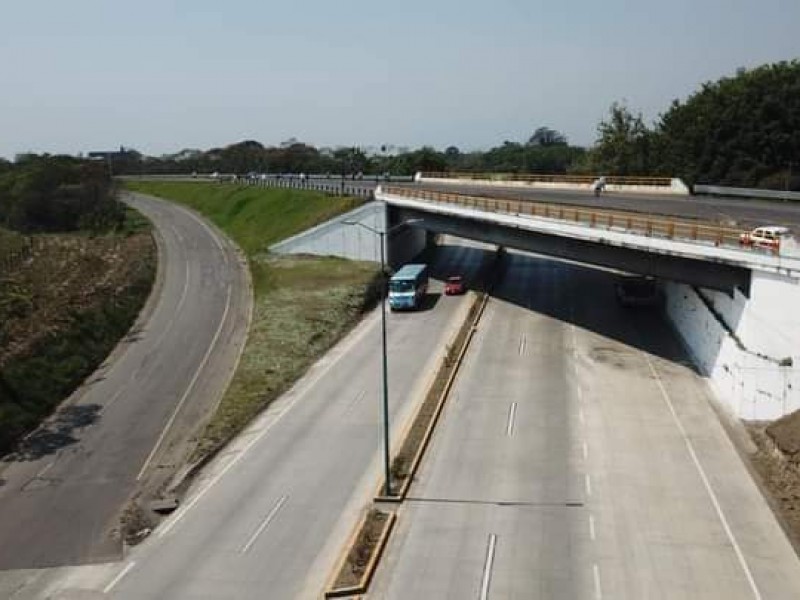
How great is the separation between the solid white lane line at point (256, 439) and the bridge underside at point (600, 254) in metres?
12.5

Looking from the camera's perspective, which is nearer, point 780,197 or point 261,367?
point 261,367

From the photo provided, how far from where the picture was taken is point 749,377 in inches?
1379

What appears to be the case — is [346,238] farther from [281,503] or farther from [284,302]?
[281,503]

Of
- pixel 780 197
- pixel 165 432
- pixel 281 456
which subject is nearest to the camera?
pixel 281 456

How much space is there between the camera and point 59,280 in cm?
6781

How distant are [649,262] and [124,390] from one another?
28967mm

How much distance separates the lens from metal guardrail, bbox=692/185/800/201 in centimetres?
6166

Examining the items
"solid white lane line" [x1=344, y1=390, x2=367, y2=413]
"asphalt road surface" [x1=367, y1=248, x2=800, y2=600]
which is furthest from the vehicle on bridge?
"solid white lane line" [x1=344, y1=390, x2=367, y2=413]

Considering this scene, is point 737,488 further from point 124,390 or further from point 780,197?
point 780,197

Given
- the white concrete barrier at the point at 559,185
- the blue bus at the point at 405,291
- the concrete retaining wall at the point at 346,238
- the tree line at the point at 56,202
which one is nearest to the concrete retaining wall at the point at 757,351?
the blue bus at the point at 405,291

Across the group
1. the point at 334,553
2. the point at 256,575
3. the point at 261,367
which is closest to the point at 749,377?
the point at 334,553

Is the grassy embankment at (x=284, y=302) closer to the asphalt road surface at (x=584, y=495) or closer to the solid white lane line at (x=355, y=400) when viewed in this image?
the solid white lane line at (x=355, y=400)

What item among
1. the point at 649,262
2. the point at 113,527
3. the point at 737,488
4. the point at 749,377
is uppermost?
the point at 649,262

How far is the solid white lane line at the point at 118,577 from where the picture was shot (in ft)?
83.0
